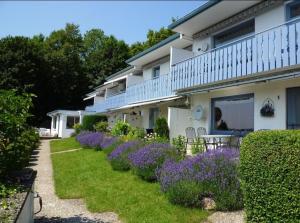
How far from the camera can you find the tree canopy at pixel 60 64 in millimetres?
50031

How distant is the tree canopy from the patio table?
3702cm

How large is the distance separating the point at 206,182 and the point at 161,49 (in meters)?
15.6

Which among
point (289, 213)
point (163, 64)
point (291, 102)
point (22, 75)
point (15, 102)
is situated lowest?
point (289, 213)

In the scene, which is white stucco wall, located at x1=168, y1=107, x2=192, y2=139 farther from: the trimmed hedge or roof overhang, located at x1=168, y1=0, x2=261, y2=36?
the trimmed hedge

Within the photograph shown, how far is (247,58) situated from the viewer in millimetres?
12844

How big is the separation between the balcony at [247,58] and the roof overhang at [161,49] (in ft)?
10.5

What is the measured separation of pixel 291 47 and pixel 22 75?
150 feet

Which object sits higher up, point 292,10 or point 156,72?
point 292,10

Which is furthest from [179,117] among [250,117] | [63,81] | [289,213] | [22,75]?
[63,81]

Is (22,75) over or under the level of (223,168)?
over

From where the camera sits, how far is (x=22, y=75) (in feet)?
164

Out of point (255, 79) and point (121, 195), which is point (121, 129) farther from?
point (121, 195)

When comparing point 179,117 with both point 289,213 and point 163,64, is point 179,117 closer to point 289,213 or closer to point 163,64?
point 163,64

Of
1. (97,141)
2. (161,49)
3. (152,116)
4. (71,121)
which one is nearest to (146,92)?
(161,49)
